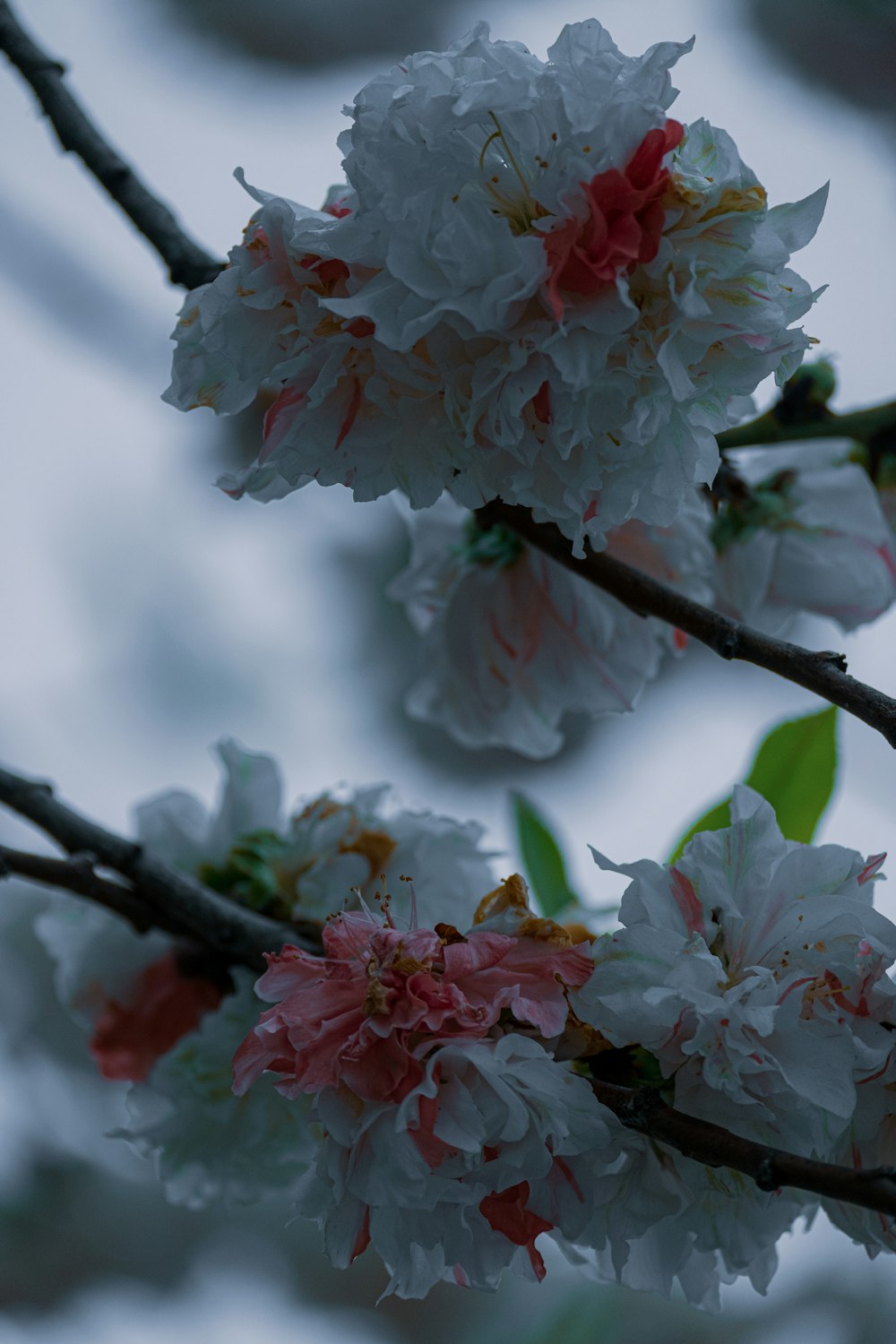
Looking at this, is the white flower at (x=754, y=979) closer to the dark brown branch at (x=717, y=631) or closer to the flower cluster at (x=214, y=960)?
the dark brown branch at (x=717, y=631)

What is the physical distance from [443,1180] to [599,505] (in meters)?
0.17

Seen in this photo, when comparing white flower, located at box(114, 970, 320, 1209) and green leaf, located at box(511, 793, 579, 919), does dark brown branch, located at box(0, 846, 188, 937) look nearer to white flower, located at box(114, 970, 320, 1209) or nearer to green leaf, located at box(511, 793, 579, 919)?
white flower, located at box(114, 970, 320, 1209)

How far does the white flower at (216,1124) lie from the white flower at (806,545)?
0.86ft

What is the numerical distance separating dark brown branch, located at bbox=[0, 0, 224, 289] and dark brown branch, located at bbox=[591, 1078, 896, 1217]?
0.32m

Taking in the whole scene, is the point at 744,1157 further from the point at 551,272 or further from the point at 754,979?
the point at 551,272

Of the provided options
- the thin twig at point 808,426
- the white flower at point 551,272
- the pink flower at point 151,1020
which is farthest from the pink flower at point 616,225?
the pink flower at point 151,1020

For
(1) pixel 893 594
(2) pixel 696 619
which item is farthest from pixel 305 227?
(1) pixel 893 594

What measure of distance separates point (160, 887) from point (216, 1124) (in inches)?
3.9

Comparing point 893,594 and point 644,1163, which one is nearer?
point 644,1163

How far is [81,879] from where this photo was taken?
1.62 feet

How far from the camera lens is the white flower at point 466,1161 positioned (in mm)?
307

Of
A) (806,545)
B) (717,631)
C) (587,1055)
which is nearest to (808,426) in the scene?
(806,545)

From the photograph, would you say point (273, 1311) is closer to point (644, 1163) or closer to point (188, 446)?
point (188, 446)

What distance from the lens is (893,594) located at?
21.2 inches
